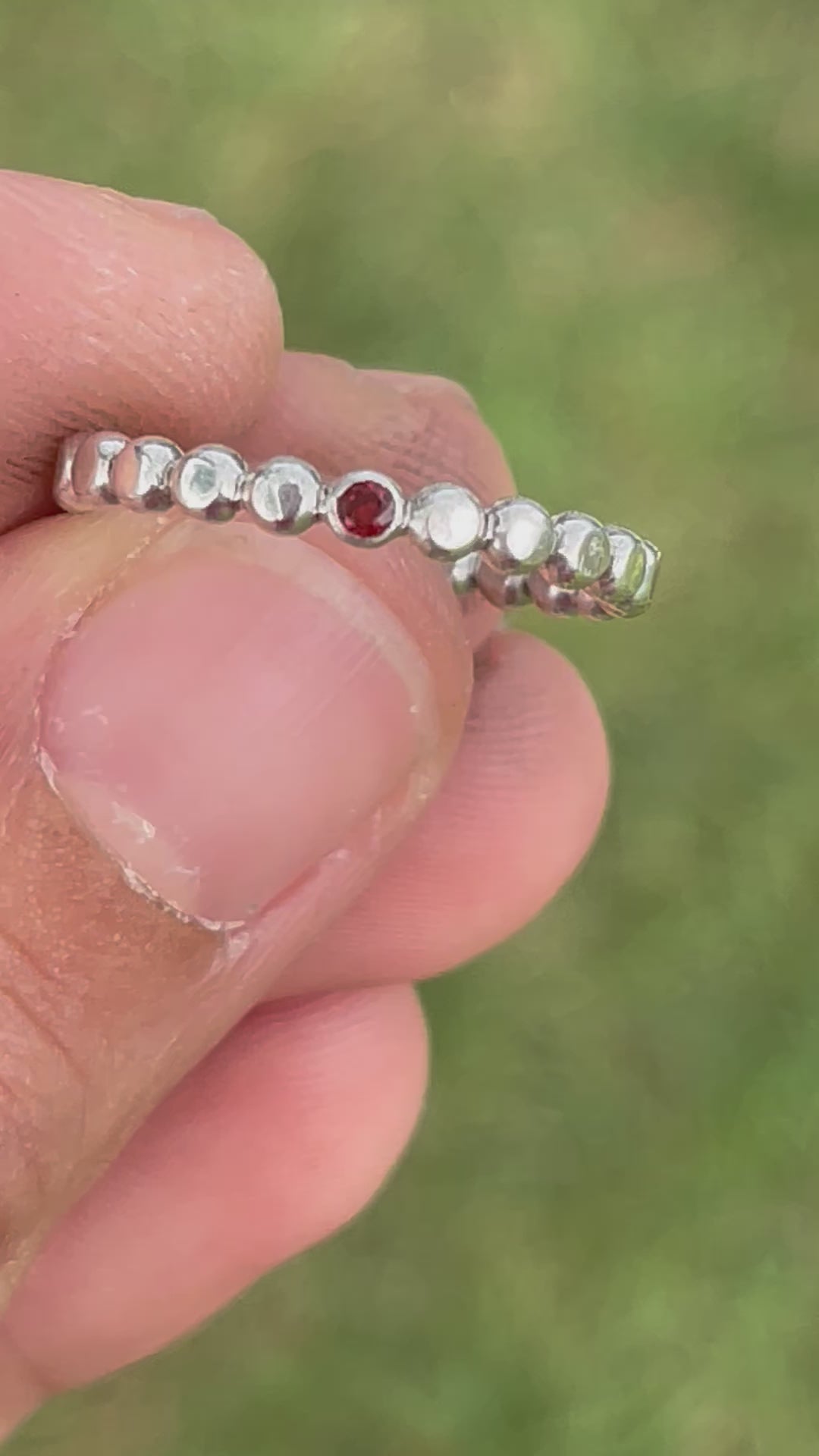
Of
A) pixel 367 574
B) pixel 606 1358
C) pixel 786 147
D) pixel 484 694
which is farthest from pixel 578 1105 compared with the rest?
pixel 786 147

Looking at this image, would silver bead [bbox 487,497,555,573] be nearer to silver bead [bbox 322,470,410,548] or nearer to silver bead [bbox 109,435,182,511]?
silver bead [bbox 322,470,410,548]

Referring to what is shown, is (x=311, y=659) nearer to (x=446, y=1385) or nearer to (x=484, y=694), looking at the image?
(x=484, y=694)

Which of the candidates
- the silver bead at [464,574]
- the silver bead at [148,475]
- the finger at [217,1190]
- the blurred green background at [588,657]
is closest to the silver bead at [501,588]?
the silver bead at [464,574]

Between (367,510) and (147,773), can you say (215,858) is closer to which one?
(147,773)

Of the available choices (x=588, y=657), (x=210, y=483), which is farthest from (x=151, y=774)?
(x=588, y=657)

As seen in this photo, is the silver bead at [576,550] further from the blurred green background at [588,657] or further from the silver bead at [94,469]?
the blurred green background at [588,657]

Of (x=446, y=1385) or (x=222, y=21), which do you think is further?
(x=222, y=21)

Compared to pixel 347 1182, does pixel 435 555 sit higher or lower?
higher
